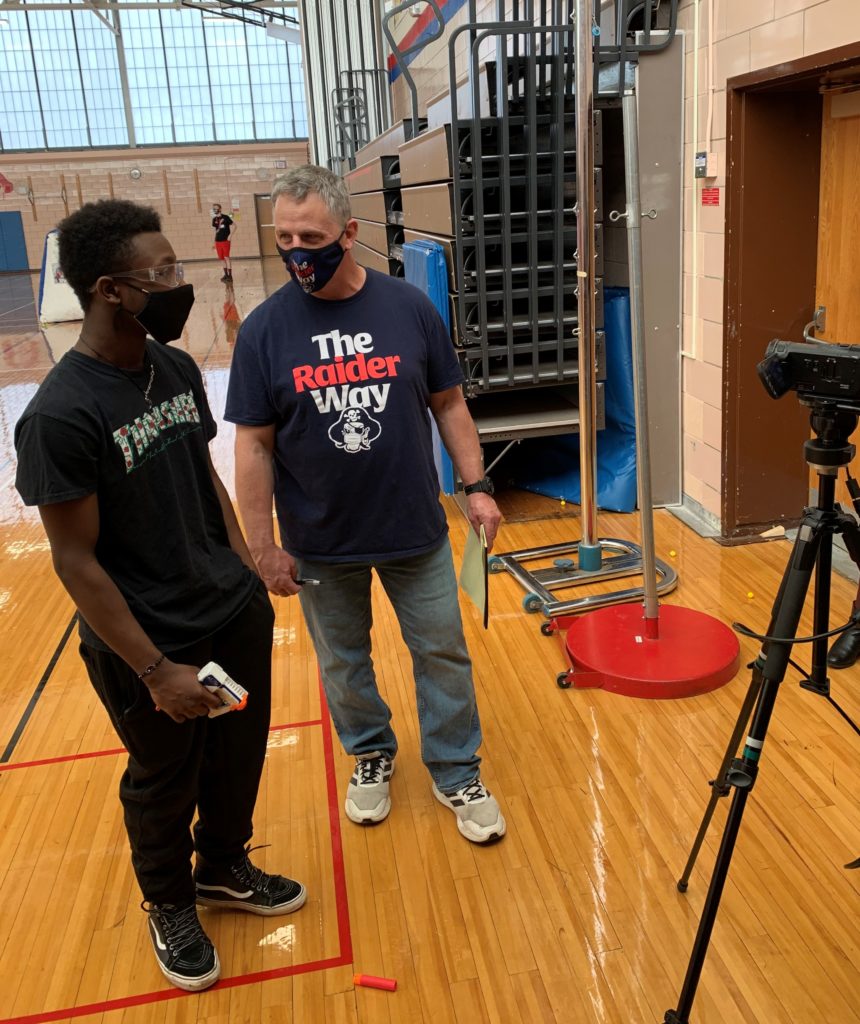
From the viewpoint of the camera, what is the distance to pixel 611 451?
4.65 meters

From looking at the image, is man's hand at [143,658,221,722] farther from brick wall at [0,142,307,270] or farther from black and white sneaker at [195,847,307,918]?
brick wall at [0,142,307,270]

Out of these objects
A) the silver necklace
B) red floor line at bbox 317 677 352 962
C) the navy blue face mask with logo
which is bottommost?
red floor line at bbox 317 677 352 962

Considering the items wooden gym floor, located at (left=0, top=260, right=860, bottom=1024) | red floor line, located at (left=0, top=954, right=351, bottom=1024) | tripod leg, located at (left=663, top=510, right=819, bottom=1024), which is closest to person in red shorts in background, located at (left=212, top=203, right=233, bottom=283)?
wooden gym floor, located at (left=0, top=260, right=860, bottom=1024)

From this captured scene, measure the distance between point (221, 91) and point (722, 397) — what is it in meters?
22.2

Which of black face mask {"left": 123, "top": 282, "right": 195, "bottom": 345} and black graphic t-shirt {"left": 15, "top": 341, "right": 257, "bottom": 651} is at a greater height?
black face mask {"left": 123, "top": 282, "right": 195, "bottom": 345}

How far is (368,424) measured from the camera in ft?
6.70

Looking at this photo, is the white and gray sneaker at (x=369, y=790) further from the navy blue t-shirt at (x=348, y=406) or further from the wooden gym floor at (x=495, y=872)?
the navy blue t-shirt at (x=348, y=406)

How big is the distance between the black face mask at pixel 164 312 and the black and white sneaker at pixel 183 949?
1197 mm

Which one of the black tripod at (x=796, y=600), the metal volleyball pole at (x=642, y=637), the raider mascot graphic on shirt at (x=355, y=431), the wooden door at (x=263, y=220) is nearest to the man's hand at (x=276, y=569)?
the raider mascot graphic on shirt at (x=355, y=431)

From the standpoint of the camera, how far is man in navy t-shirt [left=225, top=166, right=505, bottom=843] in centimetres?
200

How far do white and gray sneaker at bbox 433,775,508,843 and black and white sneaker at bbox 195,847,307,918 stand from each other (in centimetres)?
45

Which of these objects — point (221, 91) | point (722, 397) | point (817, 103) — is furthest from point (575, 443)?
point (221, 91)

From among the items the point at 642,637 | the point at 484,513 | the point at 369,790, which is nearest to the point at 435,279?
the point at 642,637

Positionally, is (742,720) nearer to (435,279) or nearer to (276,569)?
(276,569)
